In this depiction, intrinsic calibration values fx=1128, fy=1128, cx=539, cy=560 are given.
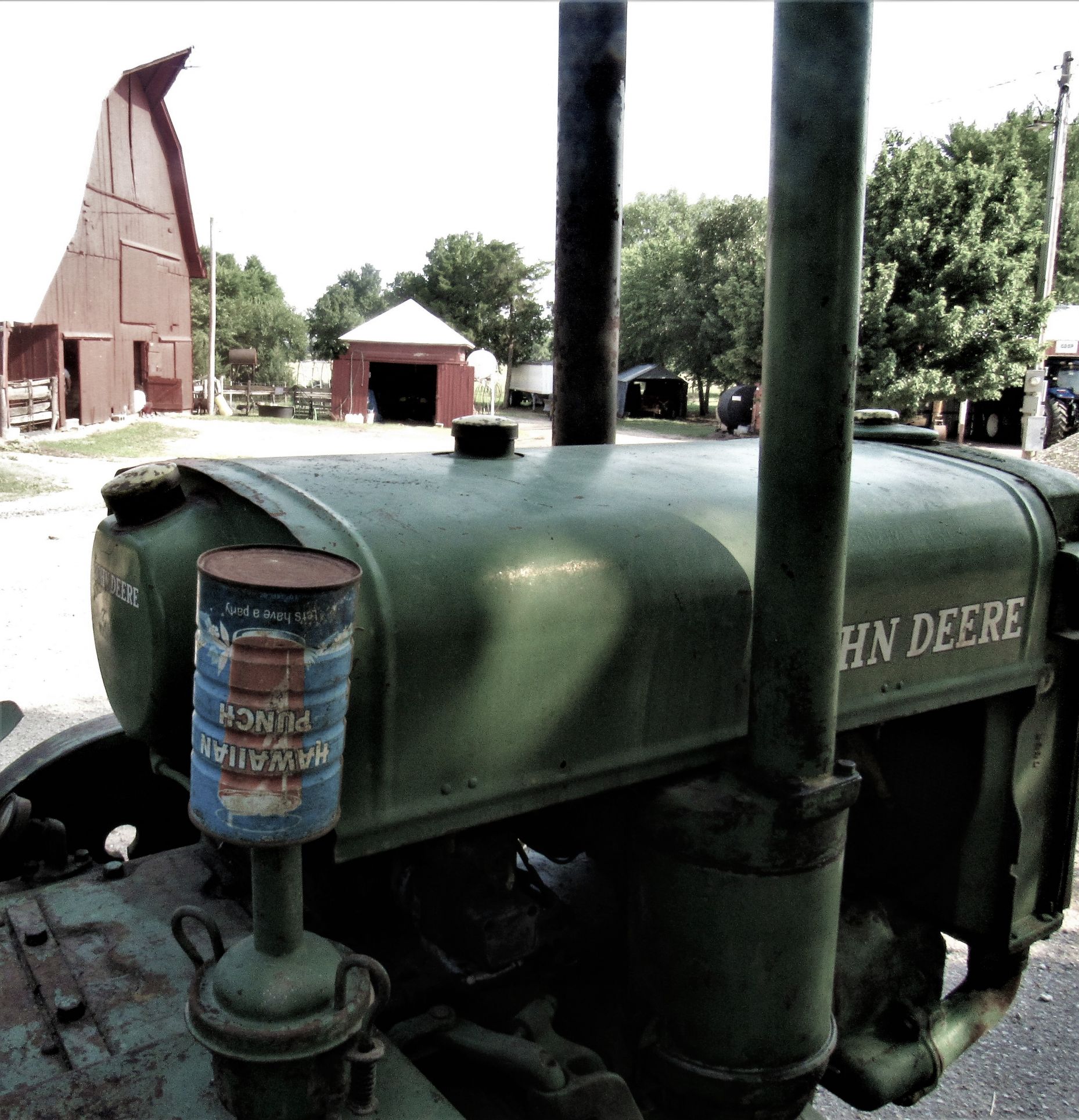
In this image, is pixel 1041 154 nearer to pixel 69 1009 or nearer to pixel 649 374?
pixel 649 374

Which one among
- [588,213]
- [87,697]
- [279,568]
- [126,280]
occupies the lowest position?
[87,697]

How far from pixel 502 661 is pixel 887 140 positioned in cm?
2241

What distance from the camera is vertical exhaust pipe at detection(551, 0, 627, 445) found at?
246 centimetres

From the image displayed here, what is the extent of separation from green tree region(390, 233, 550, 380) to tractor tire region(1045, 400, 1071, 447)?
2870 centimetres

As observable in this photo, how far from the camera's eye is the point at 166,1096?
1.36m

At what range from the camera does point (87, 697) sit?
5.96 metres

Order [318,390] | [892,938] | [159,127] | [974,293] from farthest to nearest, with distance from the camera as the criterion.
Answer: [318,390], [159,127], [974,293], [892,938]

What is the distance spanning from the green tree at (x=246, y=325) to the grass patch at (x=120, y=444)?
1963 cm

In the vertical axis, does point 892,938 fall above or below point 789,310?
below

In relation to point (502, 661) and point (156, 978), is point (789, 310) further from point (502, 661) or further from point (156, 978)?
point (156, 978)

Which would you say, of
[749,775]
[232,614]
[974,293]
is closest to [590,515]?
[749,775]

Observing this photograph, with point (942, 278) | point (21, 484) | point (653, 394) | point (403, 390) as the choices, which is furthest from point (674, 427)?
point (21, 484)

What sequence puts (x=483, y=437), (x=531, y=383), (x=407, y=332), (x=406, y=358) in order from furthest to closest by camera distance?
(x=531, y=383) → (x=407, y=332) → (x=406, y=358) → (x=483, y=437)

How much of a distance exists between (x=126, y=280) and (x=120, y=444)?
6.15 meters
